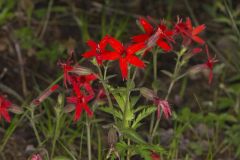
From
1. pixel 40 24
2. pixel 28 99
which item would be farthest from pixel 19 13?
pixel 28 99

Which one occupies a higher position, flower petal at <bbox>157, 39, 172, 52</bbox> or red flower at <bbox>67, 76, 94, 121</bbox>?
flower petal at <bbox>157, 39, 172, 52</bbox>

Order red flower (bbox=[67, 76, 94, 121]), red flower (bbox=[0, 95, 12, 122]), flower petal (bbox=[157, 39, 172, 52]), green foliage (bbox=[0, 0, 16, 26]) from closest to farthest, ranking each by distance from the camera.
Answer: flower petal (bbox=[157, 39, 172, 52])
red flower (bbox=[67, 76, 94, 121])
red flower (bbox=[0, 95, 12, 122])
green foliage (bbox=[0, 0, 16, 26])

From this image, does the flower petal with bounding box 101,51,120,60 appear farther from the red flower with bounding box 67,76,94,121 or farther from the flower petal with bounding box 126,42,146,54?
the red flower with bounding box 67,76,94,121

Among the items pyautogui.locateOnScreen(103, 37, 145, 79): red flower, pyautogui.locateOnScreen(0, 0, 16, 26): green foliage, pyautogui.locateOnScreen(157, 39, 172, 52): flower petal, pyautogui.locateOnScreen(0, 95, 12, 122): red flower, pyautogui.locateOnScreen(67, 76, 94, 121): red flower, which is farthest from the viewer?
pyautogui.locateOnScreen(0, 0, 16, 26): green foliage

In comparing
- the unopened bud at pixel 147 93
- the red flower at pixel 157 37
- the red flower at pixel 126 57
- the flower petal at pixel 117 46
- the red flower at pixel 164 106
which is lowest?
the red flower at pixel 164 106

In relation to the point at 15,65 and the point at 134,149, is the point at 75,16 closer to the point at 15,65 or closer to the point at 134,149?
the point at 15,65

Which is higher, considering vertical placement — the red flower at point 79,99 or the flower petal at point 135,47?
the flower petal at point 135,47

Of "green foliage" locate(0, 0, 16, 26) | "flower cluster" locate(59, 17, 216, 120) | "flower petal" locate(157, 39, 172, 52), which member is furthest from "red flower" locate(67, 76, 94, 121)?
"green foliage" locate(0, 0, 16, 26)

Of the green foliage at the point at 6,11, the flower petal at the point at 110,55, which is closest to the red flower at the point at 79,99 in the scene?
the flower petal at the point at 110,55

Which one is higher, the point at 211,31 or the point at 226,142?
the point at 211,31

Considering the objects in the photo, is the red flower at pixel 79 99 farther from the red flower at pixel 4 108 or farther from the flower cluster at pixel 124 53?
the red flower at pixel 4 108

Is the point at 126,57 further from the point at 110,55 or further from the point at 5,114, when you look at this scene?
the point at 5,114
